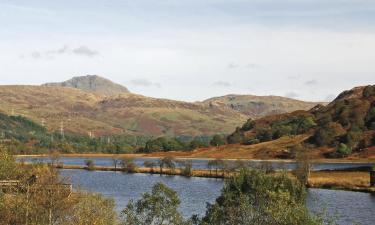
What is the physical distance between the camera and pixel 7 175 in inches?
3403

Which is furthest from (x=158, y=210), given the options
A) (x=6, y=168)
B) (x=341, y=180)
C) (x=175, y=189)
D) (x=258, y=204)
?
(x=341, y=180)

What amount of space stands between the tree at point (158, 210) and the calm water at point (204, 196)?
655 inches

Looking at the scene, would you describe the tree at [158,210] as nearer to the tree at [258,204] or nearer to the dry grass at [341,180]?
the tree at [258,204]

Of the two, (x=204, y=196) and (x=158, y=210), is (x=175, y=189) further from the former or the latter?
(x=158, y=210)

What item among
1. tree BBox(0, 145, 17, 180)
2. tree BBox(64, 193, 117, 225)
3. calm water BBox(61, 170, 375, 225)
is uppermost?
tree BBox(0, 145, 17, 180)

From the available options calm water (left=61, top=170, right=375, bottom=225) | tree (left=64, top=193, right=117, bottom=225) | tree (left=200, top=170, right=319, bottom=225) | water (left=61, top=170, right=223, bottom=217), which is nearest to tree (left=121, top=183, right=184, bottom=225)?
tree (left=64, top=193, right=117, bottom=225)

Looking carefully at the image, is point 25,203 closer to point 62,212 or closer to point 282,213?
point 62,212

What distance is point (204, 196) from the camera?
128500 millimetres

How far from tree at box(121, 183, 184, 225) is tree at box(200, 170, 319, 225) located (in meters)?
3.06

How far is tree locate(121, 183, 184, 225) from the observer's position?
56.9 meters

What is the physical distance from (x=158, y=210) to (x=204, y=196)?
7166 cm

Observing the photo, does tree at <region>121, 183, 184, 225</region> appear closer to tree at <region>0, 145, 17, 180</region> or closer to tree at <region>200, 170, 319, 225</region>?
tree at <region>200, 170, 319, 225</region>

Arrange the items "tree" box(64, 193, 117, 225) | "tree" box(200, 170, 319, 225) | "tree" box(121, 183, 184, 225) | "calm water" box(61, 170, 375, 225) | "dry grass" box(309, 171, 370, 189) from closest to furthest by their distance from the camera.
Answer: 1. "tree" box(200, 170, 319, 225)
2. "tree" box(64, 193, 117, 225)
3. "tree" box(121, 183, 184, 225)
4. "calm water" box(61, 170, 375, 225)
5. "dry grass" box(309, 171, 370, 189)

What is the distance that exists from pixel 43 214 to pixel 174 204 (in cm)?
1279
